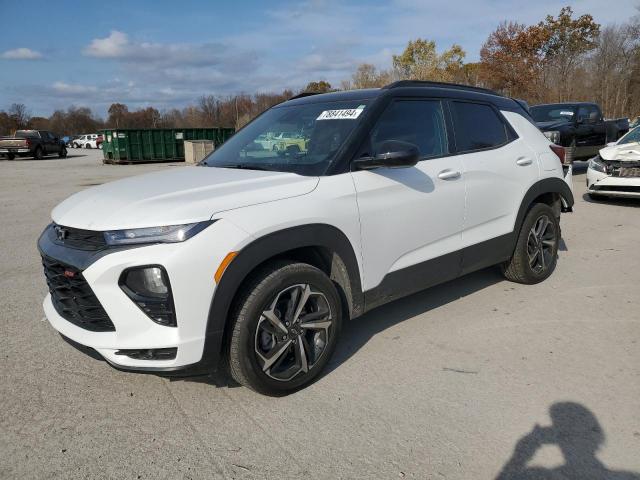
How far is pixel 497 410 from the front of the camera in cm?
281

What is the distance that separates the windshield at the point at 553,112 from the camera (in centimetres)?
1348

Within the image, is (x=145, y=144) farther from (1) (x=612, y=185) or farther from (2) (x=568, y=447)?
(2) (x=568, y=447)

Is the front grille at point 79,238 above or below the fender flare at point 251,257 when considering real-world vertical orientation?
above

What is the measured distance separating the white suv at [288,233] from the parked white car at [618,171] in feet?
18.6

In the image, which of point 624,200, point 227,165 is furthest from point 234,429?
point 624,200

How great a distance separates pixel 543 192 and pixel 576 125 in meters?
10.2

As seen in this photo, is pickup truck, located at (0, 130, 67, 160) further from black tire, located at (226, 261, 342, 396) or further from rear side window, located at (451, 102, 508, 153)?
black tire, located at (226, 261, 342, 396)

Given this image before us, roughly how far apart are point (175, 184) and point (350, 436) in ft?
5.87

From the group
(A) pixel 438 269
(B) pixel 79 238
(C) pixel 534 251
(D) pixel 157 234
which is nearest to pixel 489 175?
(A) pixel 438 269

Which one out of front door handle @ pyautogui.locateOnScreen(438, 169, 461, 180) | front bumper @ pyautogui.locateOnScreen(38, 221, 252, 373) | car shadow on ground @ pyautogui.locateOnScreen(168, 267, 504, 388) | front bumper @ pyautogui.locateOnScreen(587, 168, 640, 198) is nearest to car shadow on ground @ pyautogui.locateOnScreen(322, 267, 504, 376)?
car shadow on ground @ pyautogui.locateOnScreen(168, 267, 504, 388)

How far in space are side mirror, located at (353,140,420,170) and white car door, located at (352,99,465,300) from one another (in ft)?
0.32

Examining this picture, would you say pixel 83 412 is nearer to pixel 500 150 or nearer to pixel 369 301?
pixel 369 301

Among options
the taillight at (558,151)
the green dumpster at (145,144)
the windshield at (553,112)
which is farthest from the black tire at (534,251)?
the green dumpster at (145,144)

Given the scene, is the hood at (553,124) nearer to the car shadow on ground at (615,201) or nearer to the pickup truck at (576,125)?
the pickup truck at (576,125)
